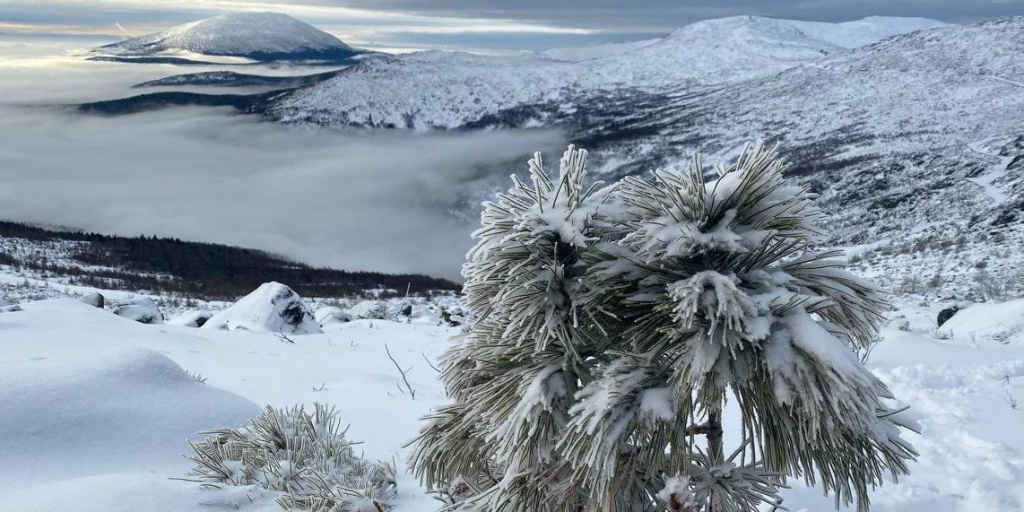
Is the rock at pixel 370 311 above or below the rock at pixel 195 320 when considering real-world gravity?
below

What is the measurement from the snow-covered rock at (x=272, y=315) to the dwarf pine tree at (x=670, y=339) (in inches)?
455

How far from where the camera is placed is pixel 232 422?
3.81 m

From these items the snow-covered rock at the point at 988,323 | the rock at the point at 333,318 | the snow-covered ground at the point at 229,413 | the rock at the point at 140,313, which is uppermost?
the snow-covered ground at the point at 229,413

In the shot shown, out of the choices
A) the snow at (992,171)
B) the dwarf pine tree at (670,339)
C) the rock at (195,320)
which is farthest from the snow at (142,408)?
the snow at (992,171)

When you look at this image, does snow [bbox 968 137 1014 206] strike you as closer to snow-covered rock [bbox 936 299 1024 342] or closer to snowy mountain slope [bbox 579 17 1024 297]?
snowy mountain slope [bbox 579 17 1024 297]

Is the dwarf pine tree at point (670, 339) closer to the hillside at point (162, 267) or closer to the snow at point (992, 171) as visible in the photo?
→ the snow at point (992, 171)

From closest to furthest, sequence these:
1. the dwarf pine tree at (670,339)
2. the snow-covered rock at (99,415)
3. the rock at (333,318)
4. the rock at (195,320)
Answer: the dwarf pine tree at (670,339)
the snow-covered rock at (99,415)
the rock at (195,320)
the rock at (333,318)

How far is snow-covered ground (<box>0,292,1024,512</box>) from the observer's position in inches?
113

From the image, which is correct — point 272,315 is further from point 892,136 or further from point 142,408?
point 892,136

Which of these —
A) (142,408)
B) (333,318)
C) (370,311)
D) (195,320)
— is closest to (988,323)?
(142,408)

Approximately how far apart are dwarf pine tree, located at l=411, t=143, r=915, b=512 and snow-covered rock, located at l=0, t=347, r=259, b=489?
98.5 inches

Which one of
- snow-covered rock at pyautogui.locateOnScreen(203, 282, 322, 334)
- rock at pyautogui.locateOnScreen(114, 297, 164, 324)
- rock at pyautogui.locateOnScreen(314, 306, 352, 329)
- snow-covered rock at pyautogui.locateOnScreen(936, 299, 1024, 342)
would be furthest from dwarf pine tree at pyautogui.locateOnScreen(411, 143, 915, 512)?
rock at pyautogui.locateOnScreen(114, 297, 164, 324)

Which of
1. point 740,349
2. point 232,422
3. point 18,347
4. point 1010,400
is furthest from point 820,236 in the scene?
point 18,347

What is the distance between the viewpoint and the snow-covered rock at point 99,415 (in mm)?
3107
